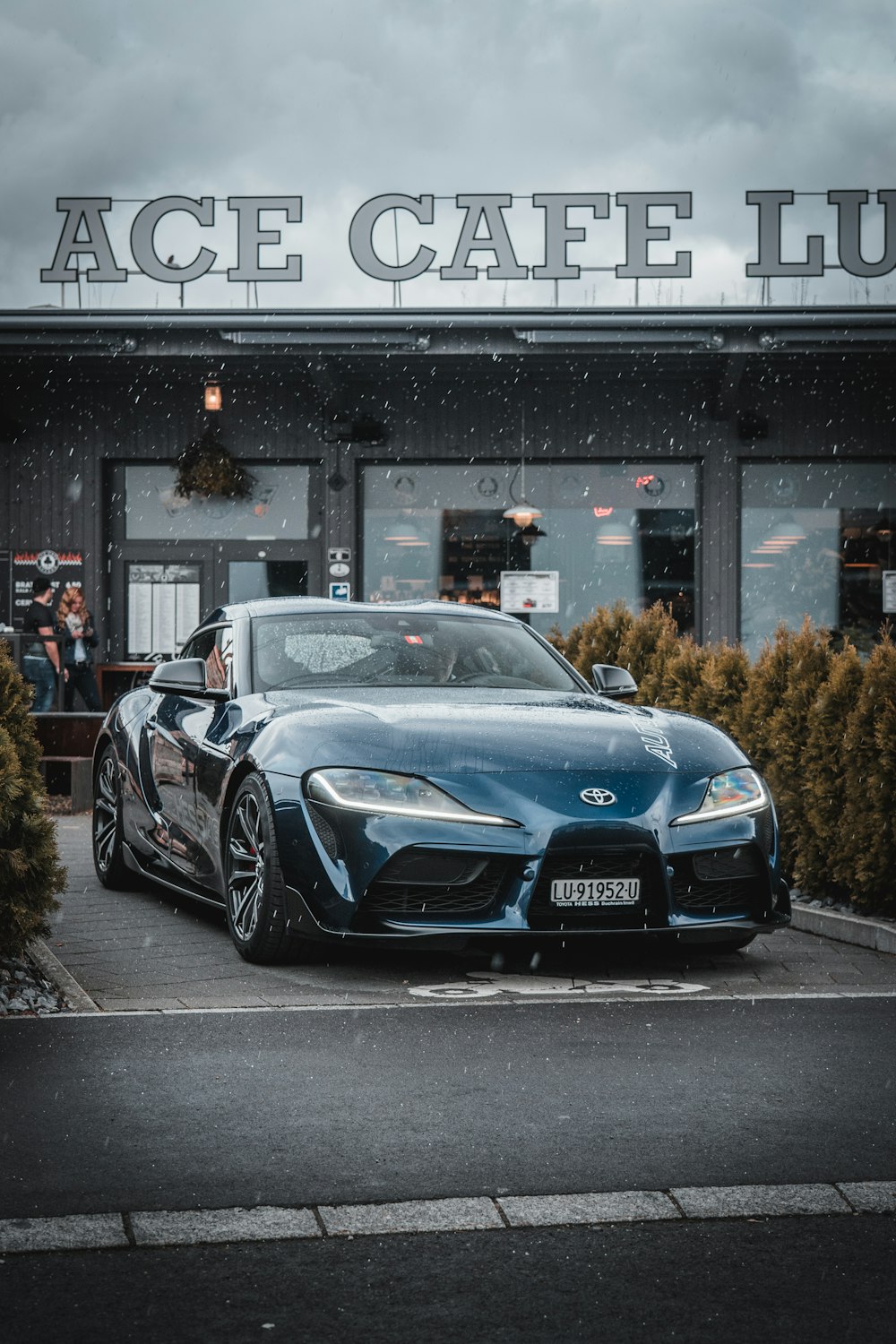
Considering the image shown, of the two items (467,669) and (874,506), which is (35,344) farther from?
(467,669)

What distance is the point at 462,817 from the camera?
5754mm

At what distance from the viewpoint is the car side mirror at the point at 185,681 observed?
7145 millimetres

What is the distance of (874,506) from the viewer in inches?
837

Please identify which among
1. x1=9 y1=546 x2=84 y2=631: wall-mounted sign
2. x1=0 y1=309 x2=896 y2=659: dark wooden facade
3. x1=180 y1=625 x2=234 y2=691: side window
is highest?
x1=0 y1=309 x2=896 y2=659: dark wooden facade

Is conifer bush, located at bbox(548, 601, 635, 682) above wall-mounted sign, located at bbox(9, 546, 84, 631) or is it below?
below

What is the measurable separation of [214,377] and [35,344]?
2615mm

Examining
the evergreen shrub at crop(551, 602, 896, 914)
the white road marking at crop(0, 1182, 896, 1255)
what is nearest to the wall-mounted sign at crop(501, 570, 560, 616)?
the evergreen shrub at crop(551, 602, 896, 914)

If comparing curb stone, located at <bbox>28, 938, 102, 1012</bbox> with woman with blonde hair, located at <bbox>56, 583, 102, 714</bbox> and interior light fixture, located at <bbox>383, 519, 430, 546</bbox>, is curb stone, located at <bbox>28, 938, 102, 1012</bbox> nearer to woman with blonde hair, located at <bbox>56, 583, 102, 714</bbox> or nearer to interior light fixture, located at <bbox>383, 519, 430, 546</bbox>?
woman with blonde hair, located at <bbox>56, 583, 102, 714</bbox>

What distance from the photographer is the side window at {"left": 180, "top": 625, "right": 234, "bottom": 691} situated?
24.2 feet

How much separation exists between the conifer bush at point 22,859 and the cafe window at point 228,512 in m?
15.9

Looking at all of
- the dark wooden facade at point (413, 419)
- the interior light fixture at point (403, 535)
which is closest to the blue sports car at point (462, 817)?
the dark wooden facade at point (413, 419)

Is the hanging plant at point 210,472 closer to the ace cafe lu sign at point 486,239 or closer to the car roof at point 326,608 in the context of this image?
the ace cafe lu sign at point 486,239

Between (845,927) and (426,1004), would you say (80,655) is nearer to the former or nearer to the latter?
(845,927)

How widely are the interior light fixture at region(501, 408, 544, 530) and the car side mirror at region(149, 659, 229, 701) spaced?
1389 centimetres
